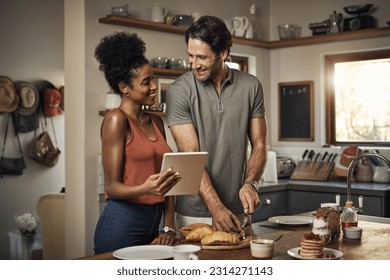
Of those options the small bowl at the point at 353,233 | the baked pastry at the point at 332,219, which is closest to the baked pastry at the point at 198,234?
the baked pastry at the point at 332,219

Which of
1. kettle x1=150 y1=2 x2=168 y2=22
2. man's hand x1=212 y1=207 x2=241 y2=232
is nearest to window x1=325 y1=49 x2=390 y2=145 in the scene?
kettle x1=150 y1=2 x2=168 y2=22

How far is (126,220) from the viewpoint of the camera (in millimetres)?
1978

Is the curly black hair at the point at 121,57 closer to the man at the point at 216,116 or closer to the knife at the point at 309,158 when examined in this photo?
the man at the point at 216,116

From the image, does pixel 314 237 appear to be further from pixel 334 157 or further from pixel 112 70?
pixel 334 157

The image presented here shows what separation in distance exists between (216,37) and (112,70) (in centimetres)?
41

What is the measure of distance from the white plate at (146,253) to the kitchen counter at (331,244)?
0.04 meters

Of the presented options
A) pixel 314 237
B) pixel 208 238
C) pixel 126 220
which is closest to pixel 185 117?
pixel 126 220

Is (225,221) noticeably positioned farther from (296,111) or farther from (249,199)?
(296,111)

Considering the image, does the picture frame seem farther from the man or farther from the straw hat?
the man

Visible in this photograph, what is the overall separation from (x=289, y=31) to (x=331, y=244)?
9.37 ft

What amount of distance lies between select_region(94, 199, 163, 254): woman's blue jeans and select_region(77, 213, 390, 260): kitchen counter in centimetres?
26

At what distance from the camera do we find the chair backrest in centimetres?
368

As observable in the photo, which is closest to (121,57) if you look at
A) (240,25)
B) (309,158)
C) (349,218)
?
(349,218)

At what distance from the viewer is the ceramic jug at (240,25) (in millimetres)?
4316
